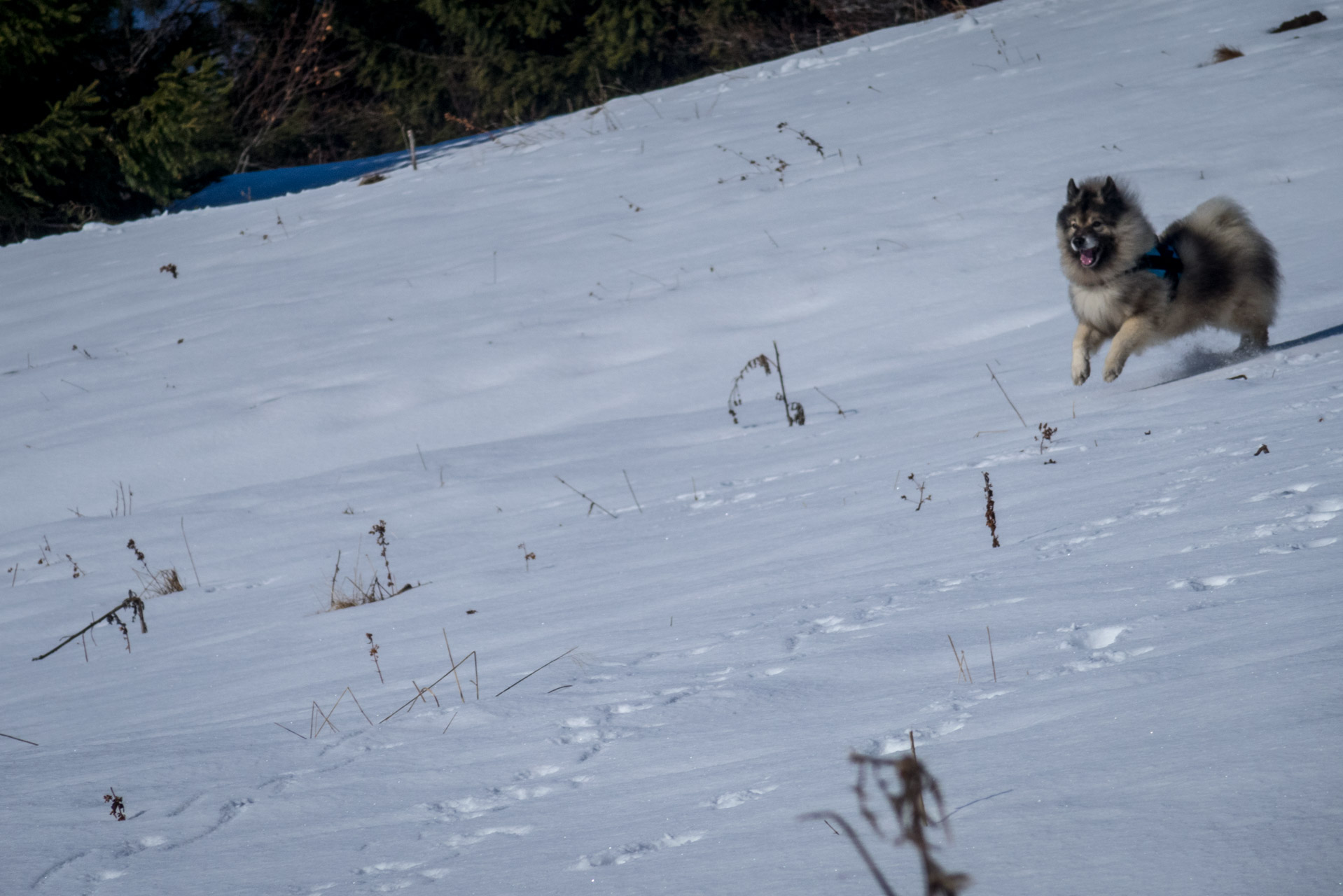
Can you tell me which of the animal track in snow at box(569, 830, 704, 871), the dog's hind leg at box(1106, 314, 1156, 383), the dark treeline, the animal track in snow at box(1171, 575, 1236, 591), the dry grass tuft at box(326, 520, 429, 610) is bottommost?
the dry grass tuft at box(326, 520, 429, 610)

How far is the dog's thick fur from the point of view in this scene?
4117mm

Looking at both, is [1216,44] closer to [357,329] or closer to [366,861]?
[357,329]

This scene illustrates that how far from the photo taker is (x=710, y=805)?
1.34 metres

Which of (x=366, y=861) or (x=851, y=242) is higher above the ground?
(x=851, y=242)

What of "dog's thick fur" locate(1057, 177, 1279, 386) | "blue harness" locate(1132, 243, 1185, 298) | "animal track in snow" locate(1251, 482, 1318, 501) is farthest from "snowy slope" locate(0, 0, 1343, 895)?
"blue harness" locate(1132, 243, 1185, 298)

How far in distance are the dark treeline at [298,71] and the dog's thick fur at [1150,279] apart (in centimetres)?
1216

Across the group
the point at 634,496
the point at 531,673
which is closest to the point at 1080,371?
the point at 634,496

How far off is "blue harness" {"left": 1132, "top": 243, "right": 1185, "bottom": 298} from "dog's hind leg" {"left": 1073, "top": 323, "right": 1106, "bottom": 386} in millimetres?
317

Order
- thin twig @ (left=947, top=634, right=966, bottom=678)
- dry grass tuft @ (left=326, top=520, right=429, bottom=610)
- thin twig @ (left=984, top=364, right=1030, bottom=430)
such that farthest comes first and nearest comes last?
thin twig @ (left=984, top=364, right=1030, bottom=430) → dry grass tuft @ (left=326, top=520, right=429, bottom=610) → thin twig @ (left=947, top=634, right=966, bottom=678)

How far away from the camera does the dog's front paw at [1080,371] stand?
4.14 meters

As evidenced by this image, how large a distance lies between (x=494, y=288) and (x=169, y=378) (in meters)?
2.36

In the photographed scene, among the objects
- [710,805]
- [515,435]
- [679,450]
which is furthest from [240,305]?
[710,805]

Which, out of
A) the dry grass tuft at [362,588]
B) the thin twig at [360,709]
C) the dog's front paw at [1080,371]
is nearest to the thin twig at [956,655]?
the thin twig at [360,709]

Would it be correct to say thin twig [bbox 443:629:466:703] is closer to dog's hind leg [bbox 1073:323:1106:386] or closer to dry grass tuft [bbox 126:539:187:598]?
dry grass tuft [bbox 126:539:187:598]
